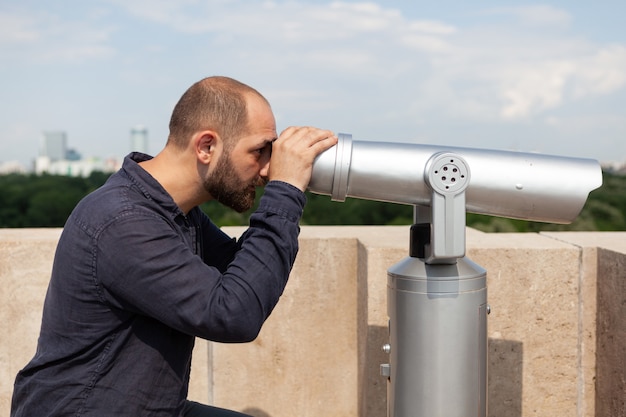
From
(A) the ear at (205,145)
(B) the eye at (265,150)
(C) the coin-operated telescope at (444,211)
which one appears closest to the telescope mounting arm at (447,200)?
(C) the coin-operated telescope at (444,211)

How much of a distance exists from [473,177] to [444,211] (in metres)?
0.13

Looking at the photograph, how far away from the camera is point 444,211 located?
1.84 m

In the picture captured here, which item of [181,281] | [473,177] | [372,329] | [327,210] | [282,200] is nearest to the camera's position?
[181,281]

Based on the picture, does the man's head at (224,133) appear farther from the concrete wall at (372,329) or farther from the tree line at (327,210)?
the tree line at (327,210)

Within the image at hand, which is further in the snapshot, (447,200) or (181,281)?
(447,200)

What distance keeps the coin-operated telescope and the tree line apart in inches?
260

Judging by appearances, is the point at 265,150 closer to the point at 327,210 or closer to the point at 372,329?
the point at 372,329

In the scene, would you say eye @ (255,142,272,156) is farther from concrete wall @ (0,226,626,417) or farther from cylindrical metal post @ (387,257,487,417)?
concrete wall @ (0,226,626,417)

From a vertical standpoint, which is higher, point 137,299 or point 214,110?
point 214,110

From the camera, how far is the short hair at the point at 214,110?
1.82 metres

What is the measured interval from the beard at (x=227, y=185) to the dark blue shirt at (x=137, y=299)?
0.11 metres

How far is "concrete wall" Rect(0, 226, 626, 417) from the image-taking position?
270 centimetres

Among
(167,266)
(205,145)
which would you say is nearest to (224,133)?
(205,145)

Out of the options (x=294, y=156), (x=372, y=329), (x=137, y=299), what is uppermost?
(x=294, y=156)
